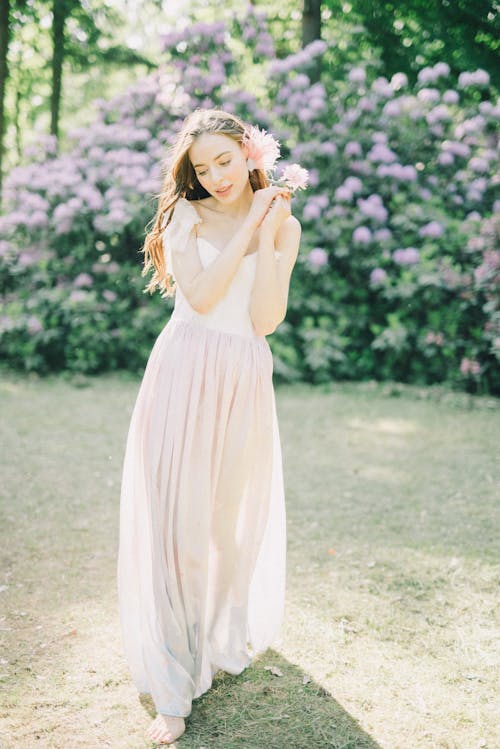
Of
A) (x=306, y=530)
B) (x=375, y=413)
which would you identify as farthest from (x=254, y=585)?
(x=375, y=413)

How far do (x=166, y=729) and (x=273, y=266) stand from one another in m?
1.47

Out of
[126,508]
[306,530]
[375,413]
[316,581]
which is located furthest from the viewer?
[375,413]

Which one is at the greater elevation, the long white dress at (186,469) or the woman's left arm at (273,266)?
the woman's left arm at (273,266)

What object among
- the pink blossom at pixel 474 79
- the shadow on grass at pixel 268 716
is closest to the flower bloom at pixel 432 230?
the pink blossom at pixel 474 79

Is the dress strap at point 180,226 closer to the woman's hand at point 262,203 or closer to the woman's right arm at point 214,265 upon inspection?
the woman's right arm at point 214,265

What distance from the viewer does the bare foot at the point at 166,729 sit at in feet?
7.39

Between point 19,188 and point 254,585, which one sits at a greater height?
point 19,188

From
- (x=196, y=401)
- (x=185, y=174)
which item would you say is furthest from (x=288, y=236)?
(x=196, y=401)

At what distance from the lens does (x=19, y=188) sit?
8.68 metres

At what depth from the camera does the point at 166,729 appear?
7.48 ft

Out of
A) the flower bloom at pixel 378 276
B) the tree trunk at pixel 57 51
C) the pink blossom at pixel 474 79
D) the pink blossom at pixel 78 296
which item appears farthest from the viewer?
the tree trunk at pixel 57 51

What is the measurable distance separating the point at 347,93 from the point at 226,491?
7041 mm

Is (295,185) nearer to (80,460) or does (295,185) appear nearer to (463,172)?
(80,460)

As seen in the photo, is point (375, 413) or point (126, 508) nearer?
point (126, 508)
